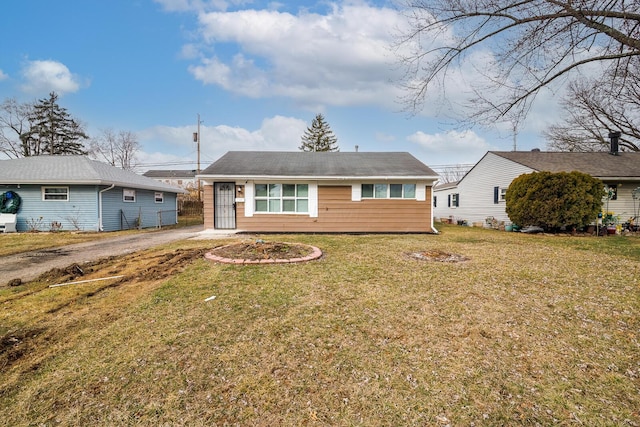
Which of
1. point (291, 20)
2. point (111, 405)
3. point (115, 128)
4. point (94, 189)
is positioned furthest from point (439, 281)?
point (115, 128)

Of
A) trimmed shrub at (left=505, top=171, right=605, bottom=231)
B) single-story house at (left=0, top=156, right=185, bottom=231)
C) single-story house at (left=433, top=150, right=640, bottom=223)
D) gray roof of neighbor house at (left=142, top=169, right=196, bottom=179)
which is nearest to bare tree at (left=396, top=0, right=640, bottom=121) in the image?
trimmed shrub at (left=505, top=171, right=605, bottom=231)

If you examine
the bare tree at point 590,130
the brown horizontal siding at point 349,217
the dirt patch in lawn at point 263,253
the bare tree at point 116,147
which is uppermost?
the bare tree at point 116,147

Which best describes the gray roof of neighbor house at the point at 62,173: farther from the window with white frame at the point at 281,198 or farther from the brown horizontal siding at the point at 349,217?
the brown horizontal siding at the point at 349,217

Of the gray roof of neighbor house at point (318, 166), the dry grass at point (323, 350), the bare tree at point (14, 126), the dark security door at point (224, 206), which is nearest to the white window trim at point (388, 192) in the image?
the gray roof of neighbor house at point (318, 166)

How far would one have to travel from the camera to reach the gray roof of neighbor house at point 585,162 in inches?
522

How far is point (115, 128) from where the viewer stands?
110 ft

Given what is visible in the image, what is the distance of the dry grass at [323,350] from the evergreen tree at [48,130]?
3375 cm

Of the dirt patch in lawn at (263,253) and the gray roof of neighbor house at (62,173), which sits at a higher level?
the gray roof of neighbor house at (62,173)

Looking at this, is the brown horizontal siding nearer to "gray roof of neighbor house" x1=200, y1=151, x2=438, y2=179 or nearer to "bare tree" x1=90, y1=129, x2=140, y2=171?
"gray roof of neighbor house" x1=200, y1=151, x2=438, y2=179

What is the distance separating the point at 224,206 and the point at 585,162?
17.8 metres

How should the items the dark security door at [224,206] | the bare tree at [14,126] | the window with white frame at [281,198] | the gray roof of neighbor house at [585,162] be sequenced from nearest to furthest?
the window with white frame at [281,198] < the dark security door at [224,206] < the gray roof of neighbor house at [585,162] < the bare tree at [14,126]

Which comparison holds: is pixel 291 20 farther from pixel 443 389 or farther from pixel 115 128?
pixel 115 128

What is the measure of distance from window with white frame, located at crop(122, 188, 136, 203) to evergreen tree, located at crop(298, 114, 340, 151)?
23834mm

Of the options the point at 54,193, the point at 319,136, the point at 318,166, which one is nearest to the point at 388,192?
the point at 318,166
